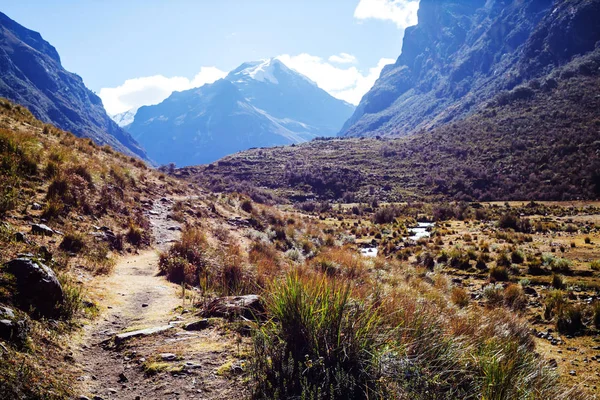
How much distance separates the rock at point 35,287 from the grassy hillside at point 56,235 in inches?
1.7

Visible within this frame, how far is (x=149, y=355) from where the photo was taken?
4.08 meters

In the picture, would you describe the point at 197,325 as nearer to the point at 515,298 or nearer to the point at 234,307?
the point at 234,307

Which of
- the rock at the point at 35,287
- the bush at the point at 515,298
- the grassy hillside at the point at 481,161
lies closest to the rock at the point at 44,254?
the rock at the point at 35,287

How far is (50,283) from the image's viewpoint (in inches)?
172

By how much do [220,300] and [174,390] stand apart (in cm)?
226

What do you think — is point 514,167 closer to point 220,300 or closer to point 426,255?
point 426,255

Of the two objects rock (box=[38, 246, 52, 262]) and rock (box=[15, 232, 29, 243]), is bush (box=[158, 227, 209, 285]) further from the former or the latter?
rock (box=[15, 232, 29, 243])

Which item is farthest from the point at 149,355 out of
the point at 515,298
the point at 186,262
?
the point at 515,298

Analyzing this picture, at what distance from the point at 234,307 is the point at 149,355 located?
1462mm

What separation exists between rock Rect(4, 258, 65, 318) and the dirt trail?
604mm

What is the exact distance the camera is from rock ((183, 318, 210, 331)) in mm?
4988

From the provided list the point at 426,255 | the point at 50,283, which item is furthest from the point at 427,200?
the point at 50,283

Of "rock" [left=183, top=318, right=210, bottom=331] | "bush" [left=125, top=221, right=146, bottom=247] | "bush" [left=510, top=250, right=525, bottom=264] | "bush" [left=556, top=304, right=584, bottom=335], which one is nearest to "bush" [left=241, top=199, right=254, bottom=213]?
"bush" [left=125, top=221, right=146, bottom=247]

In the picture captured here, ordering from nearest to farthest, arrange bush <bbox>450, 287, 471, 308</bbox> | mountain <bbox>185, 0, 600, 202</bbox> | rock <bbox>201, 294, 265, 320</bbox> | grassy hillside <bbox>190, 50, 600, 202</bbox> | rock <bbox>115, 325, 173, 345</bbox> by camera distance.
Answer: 1. rock <bbox>115, 325, 173, 345</bbox>
2. rock <bbox>201, 294, 265, 320</bbox>
3. bush <bbox>450, 287, 471, 308</bbox>
4. grassy hillside <bbox>190, 50, 600, 202</bbox>
5. mountain <bbox>185, 0, 600, 202</bbox>
